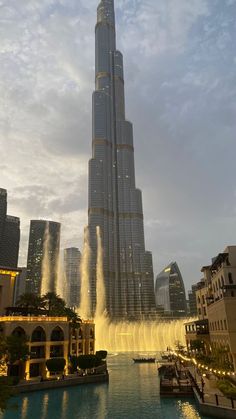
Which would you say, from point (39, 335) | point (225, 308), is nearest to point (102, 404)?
point (225, 308)

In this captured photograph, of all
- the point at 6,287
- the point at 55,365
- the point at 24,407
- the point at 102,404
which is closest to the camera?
the point at 24,407

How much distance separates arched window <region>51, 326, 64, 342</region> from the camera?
7284cm

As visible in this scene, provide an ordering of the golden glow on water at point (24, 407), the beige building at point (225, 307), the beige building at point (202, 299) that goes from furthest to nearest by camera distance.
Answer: the beige building at point (202, 299)
the beige building at point (225, 307)
the golden glow on water at point (24, 407)

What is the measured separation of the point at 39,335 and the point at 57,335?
4.77m

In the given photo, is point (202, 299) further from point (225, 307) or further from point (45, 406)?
point (45, 406)

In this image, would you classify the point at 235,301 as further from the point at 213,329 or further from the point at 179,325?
the point at 179,325

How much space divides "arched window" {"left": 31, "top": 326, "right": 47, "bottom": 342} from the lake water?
1294cm

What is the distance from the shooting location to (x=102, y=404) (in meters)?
49.7

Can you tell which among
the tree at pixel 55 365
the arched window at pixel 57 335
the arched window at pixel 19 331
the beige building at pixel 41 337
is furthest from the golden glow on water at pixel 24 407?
the arched window at pixel 57 335

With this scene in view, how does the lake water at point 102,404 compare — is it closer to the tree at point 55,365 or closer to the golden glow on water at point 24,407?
the golden glow on water at point 24,407

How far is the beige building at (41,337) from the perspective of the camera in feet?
216

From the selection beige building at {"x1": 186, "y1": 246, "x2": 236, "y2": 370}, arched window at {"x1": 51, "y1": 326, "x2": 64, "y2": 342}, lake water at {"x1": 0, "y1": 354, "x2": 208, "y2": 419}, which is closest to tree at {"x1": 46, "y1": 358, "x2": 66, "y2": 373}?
lake water at {"x1": 0, "y1": 354, "x2": 208, "y2": 419}

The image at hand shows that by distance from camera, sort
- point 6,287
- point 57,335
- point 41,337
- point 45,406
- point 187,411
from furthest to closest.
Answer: point 6,287, point 57,335, point 41,337, point 45,406, point 187,411

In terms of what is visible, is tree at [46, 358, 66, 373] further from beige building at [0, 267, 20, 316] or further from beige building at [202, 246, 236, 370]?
→ beige building at [202, 246, 236, 370]
